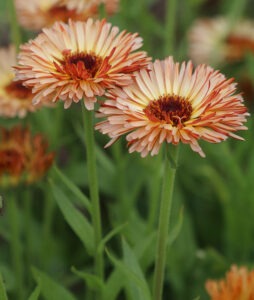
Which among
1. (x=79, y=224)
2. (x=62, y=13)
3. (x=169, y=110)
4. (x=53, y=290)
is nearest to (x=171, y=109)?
(x=169, y=110)

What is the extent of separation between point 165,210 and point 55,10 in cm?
69

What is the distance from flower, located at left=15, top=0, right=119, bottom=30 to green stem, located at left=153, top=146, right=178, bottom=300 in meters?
0.49

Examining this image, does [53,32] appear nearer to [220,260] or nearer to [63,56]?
[63,56]

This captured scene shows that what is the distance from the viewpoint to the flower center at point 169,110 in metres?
0.85

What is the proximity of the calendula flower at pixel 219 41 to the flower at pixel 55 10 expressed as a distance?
2.45ft

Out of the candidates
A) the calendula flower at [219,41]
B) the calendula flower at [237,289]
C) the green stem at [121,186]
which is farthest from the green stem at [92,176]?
the calendula flower at [219,41]

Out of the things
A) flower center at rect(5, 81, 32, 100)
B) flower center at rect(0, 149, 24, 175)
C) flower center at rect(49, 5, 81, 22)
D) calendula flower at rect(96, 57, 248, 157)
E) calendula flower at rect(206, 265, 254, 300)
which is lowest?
calendula flower at rect(206, 265, 254, 300)

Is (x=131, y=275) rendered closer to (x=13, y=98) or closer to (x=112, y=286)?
(x=112, y=286)

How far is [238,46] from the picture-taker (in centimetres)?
216

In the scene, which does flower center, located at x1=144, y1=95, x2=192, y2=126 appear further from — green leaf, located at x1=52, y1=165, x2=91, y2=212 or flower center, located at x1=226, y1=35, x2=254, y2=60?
flower center, located at x1=226, y1=35, x2=254, y2=60

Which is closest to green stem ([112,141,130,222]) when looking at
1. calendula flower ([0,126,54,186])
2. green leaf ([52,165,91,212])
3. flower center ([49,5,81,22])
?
calendula flower ([0,126,54,186])

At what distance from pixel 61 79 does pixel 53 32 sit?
5.4 inches

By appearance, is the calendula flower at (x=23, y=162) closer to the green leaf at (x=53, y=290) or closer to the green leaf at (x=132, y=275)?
the green leaf at (x=53, y=290)

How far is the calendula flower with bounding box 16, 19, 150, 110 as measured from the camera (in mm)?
855
